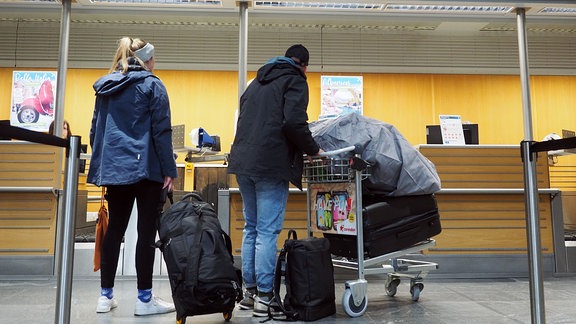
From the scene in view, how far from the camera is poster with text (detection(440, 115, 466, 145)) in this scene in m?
4.24

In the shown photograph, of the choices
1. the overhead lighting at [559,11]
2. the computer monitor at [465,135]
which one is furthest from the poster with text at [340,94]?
the overhead lighting at [559,11]

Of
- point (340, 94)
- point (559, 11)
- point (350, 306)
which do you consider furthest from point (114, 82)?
point (340, 94)

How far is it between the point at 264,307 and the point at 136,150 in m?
1.03

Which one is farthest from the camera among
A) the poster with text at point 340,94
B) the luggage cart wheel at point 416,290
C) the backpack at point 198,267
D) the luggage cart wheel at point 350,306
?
the poster with text at point 340,94

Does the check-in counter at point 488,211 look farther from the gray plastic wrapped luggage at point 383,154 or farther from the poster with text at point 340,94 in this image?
the poster with text at point 340,94

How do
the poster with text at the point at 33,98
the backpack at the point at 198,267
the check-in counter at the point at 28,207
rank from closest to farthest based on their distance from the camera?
the backpack at the point at 198,267, the check-in counter at the point at 28,207, the poster with text at the point at 33,98

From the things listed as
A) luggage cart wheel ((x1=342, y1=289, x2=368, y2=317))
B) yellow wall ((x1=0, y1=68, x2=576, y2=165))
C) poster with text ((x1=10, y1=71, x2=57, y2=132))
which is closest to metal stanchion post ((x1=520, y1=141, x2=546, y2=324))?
luggage cart wheel ((x1=342, y1=289, x2=368, y2=317))

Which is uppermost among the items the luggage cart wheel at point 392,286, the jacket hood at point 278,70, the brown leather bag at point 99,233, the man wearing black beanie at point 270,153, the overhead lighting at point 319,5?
the overhead lighting at point 319,5

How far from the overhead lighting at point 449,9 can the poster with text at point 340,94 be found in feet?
8.41

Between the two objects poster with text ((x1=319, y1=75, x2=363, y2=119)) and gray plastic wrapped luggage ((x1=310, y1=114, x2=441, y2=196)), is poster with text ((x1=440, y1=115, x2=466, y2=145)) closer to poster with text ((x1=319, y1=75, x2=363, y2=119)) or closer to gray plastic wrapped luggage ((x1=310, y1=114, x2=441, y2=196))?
gray plastic wrapped luggage ((x1=310, y1=114, x2=441, y2=196))

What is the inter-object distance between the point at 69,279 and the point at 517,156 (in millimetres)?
3696

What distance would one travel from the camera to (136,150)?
219 cm

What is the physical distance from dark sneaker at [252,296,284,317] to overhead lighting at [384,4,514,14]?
3.06 meters

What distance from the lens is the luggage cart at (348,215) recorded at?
2.34 m
